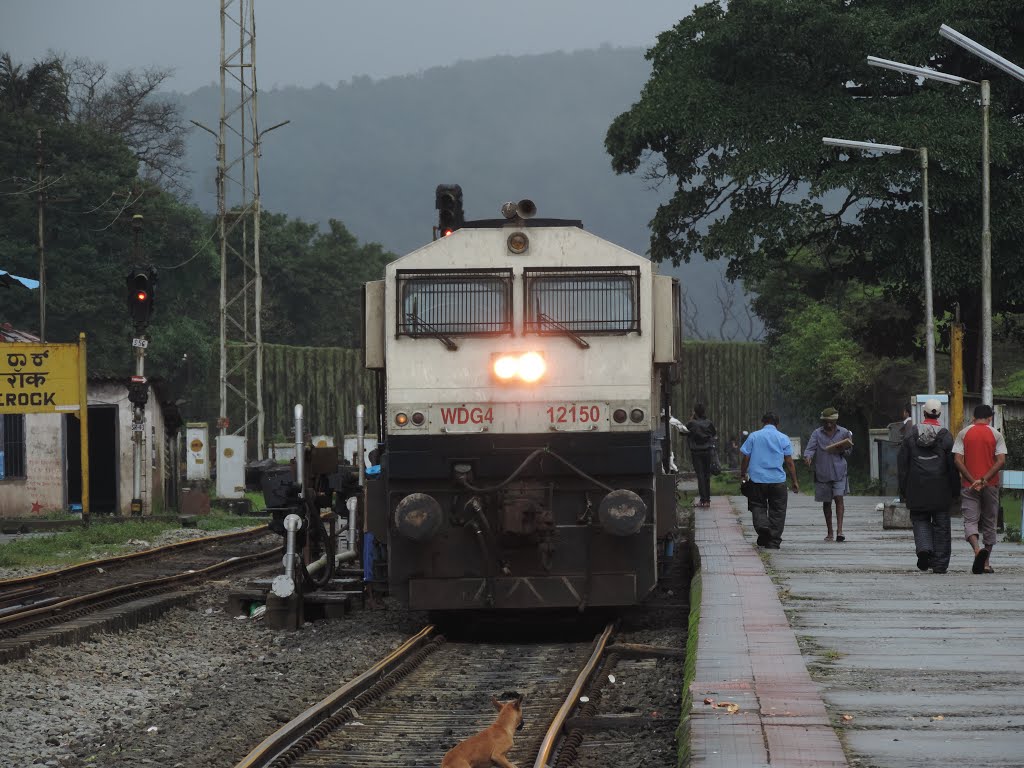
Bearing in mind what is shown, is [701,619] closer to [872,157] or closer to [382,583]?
[382,583]

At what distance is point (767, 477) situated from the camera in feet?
64.5

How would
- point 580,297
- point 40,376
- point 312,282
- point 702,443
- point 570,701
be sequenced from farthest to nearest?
point 312,282 → point 40,376 → point 702,443 → point 580,297 → point 570,701

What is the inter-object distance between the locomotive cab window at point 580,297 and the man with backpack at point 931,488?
432cm

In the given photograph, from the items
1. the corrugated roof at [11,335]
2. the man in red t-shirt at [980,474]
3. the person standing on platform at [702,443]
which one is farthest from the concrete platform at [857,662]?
the corrugated roof at [11,335]

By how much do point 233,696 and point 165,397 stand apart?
1180 inches

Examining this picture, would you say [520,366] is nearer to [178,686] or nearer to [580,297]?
[580,297]

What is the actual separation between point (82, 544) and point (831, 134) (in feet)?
67.3

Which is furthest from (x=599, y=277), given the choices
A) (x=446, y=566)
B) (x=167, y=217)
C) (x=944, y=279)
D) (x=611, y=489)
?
(x=167, y=217)

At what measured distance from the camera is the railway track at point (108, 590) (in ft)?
48.1

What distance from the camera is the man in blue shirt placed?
19.6 metres

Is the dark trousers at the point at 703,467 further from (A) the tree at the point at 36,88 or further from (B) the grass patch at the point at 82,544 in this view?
(A) the tree at the point at 36,88

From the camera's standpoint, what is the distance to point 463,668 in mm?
12781

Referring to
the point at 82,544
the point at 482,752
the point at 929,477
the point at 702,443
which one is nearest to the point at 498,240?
the point at 929,477

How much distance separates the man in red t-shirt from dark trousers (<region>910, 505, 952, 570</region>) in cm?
23
